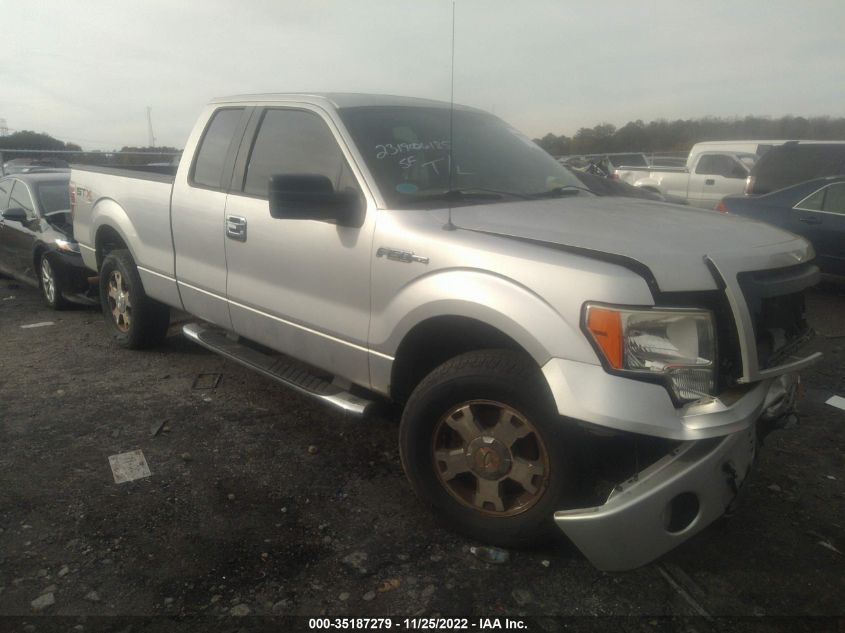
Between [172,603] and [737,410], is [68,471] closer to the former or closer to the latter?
[172,603]

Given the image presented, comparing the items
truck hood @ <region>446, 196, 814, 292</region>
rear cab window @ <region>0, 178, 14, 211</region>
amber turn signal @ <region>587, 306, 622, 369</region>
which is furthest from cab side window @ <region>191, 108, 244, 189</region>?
rear cab window @ <region>0, 178, 14, 211</region>

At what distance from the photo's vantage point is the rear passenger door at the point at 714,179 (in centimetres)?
1526

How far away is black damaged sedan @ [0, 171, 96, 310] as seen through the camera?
6.57 metres

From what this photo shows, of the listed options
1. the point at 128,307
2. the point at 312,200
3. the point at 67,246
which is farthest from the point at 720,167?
the point at 312,200

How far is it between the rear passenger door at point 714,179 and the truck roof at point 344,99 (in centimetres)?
1297

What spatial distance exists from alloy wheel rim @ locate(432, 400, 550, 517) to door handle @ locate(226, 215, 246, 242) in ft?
5.59

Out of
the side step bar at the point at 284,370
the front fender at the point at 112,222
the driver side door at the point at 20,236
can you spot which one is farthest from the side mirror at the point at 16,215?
the side step bar at the point at 284,370

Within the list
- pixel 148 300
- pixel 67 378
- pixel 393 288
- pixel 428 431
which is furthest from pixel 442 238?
pixel 67 378

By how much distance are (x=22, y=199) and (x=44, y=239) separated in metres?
0.95

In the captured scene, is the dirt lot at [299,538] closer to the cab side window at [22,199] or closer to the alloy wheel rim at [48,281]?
the alloy wheel rim at [48,281]

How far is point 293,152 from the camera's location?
3693 mm

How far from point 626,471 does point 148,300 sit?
153 inches

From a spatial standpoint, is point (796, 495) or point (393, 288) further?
point (796, 495)

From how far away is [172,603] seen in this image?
2480 mm
